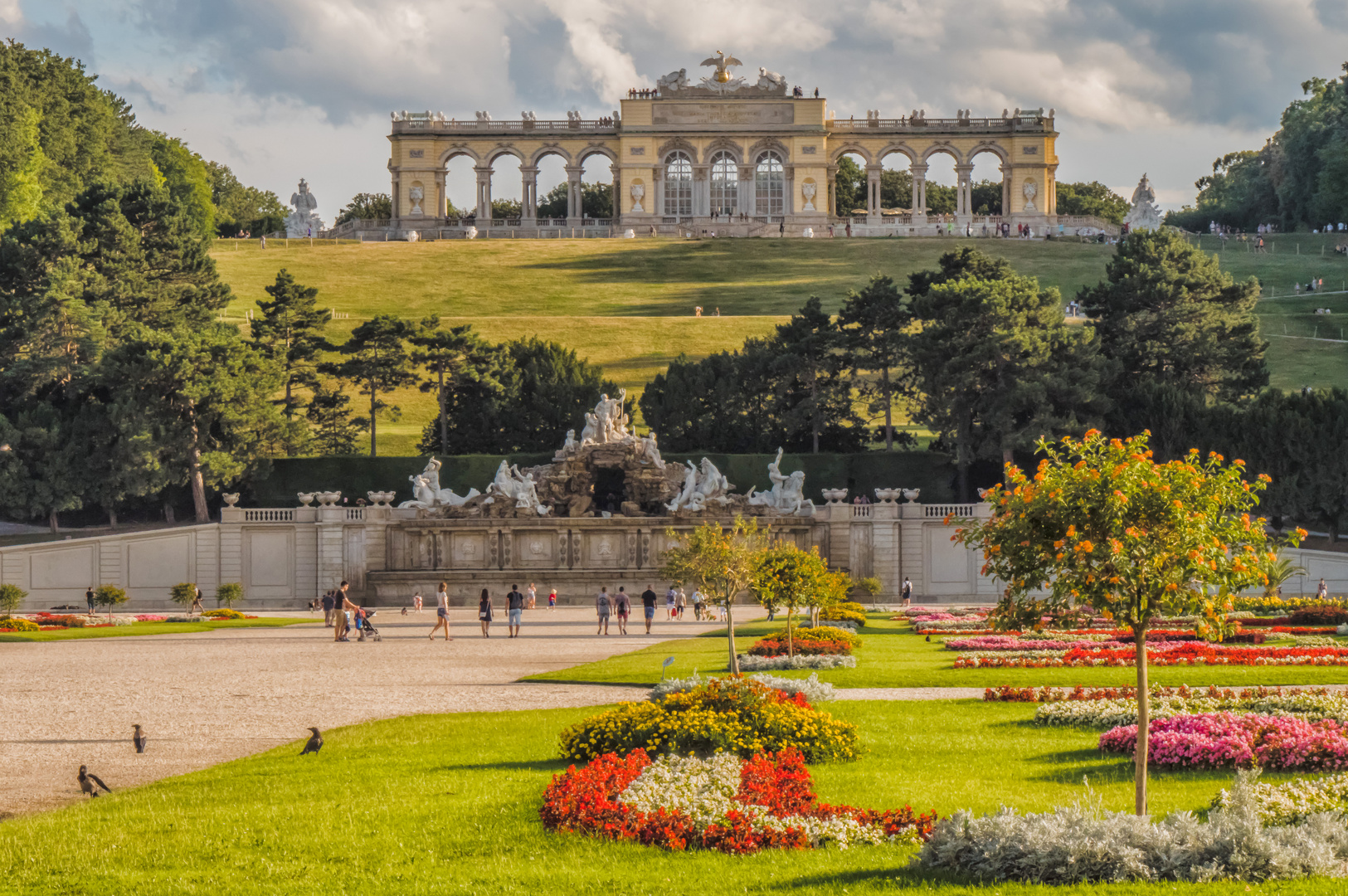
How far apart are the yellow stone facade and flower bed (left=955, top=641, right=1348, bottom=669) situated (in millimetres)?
77280

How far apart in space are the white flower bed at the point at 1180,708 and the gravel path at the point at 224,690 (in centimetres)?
600

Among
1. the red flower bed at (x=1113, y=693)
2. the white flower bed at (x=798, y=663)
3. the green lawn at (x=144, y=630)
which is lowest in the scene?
the green lawn at (x=144, y=630)

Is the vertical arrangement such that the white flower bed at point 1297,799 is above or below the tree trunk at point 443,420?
below

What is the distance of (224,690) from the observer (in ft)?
68.5

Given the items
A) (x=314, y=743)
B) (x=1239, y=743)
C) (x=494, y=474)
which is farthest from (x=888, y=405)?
(x=314, y=743)

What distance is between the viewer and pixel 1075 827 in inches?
368

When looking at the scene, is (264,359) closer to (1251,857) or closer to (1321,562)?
(1321,562)

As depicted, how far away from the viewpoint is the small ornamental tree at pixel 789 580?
23.9 m

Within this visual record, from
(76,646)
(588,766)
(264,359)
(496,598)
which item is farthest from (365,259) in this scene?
(588,766)

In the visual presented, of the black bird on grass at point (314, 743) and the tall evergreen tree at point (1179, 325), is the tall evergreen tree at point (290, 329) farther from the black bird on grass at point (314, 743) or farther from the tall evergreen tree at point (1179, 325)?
the black bird on grass at point (314, 743)

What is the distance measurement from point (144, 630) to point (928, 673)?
755 inches

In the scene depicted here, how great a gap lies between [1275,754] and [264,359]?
42.2 metres

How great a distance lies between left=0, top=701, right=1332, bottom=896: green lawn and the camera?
380 inches

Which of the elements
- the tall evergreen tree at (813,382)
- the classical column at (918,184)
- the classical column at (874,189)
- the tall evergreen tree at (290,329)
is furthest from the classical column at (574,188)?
the tall evergreen tree at (813,382)
